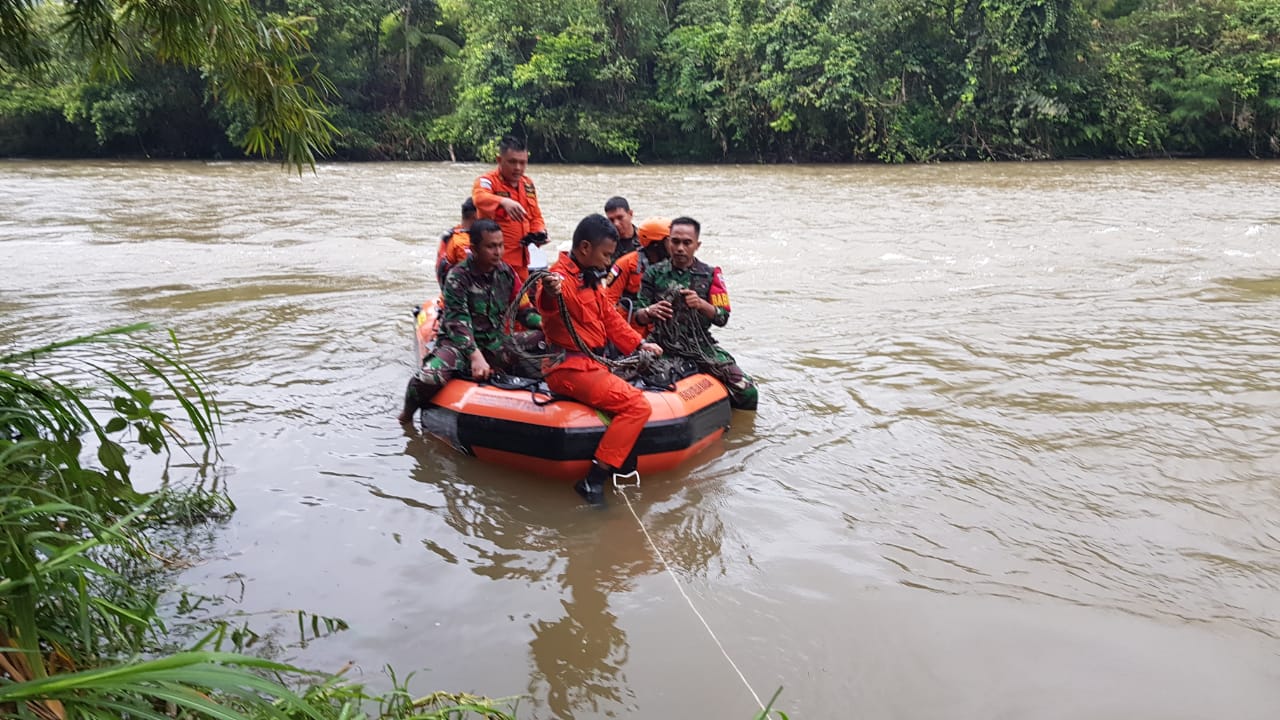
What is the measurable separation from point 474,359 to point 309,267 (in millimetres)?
6985

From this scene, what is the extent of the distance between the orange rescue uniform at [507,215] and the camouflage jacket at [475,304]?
0.59 m

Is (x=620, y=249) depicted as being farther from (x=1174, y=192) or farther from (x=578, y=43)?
(x=578, y=43)

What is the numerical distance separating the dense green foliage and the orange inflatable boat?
64.3 ft

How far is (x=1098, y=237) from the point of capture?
1278cm

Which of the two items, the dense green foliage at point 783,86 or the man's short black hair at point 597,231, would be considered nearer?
the man's short black hair at point 597,231

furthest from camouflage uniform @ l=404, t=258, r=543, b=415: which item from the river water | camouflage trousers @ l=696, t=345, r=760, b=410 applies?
camouflage trousers @ l=696, t=345, r=760, b=410

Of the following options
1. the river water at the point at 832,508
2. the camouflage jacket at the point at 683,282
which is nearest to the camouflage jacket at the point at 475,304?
the river water at the point at 832,508

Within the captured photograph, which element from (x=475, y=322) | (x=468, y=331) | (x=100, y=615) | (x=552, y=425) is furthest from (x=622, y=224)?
(x=100, y=615)

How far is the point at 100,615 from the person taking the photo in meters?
2.76

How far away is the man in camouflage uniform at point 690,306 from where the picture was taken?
18.8ft

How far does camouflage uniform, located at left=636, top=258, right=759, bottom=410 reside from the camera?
5.86m

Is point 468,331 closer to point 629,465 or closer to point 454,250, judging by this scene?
point 454,250

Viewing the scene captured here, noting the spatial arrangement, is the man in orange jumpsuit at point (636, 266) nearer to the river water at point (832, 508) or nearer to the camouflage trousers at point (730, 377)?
the camouflage trousers at point (730, 377)

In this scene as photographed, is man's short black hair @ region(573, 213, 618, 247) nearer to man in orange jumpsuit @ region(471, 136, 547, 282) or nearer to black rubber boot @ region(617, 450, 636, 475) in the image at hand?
black rubber boot @ region(617, 450, 636, 475)
